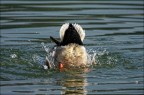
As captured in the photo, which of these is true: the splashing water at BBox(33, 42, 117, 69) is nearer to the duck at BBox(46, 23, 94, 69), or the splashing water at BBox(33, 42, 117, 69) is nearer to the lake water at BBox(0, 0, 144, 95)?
the lake water at BBox(0, 0, 144, 95)

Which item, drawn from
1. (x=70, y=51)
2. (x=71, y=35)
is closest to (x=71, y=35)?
(x=71, y=35)

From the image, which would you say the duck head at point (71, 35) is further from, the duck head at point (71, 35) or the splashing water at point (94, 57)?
the splashing water at point (94, 57)

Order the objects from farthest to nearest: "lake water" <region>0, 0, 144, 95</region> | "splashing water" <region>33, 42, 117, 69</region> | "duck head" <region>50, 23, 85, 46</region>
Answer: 1. "splashing water" <region>33, 42, 117, 69</region>
2. "duck head" <region>50, 23, 85, 46</region>
3. "lake water" <region>0, 0, 144, 95</region>

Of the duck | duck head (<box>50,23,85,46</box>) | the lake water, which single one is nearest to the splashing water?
the lake water

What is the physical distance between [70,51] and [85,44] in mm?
2789

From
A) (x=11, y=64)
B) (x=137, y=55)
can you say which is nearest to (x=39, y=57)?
(x=11, y=64)

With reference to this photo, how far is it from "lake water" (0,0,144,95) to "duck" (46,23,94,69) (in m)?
0.29

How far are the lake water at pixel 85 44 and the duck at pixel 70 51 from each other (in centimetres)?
29

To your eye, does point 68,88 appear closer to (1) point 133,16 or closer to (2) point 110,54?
(2) point 110,54

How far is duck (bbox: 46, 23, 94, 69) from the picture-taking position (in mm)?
12695

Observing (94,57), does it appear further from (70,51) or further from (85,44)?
(85,44)

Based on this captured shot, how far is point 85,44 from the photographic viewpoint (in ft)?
50.9

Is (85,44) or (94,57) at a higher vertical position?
(85,44)

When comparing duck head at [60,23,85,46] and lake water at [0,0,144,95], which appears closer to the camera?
lake water at [0,0,144,95]
